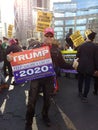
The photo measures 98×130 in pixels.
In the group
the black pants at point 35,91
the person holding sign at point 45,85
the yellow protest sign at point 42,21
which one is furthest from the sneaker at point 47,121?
the yellow protest sign at point 42,21

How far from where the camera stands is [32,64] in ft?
16.5

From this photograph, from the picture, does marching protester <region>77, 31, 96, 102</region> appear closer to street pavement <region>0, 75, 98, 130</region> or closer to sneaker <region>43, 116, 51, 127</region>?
street pavement <region>0, 75, 98, 130</region>

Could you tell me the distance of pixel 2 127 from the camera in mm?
5414

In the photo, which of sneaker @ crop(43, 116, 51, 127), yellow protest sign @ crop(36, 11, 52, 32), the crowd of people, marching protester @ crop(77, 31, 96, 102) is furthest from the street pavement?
yellow protest sign @ crop(36, 11, 52, 32)

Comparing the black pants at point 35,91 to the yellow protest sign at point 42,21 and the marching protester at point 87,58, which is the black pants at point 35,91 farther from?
the yellow protest sign at point 42,21

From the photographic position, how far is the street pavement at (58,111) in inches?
215

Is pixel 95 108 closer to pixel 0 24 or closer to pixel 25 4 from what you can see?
pixel 0 24

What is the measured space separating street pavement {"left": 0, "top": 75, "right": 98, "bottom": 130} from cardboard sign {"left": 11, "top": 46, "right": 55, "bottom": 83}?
3.38 feet

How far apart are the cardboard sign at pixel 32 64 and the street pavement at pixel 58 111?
3.38ft

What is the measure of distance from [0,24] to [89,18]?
3099 cm

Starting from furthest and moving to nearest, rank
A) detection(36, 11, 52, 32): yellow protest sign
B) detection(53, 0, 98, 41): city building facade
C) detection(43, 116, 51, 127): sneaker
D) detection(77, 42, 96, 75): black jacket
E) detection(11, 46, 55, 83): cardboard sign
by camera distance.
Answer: detection(53, 0, 98, 41): city building facade → detection(36, 11, 52, 32): yellow protest sign → detection(77, 42, 96, 75): black jacket → detection(43, 116, 51, 127): sneaker → detection(11, 46, 55, 83): cardboard sign

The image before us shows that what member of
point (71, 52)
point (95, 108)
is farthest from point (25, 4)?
point (95, 108)

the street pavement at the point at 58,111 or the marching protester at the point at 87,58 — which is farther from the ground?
the marching protester at the point at 87,58

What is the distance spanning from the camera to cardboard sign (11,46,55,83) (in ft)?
16.3
